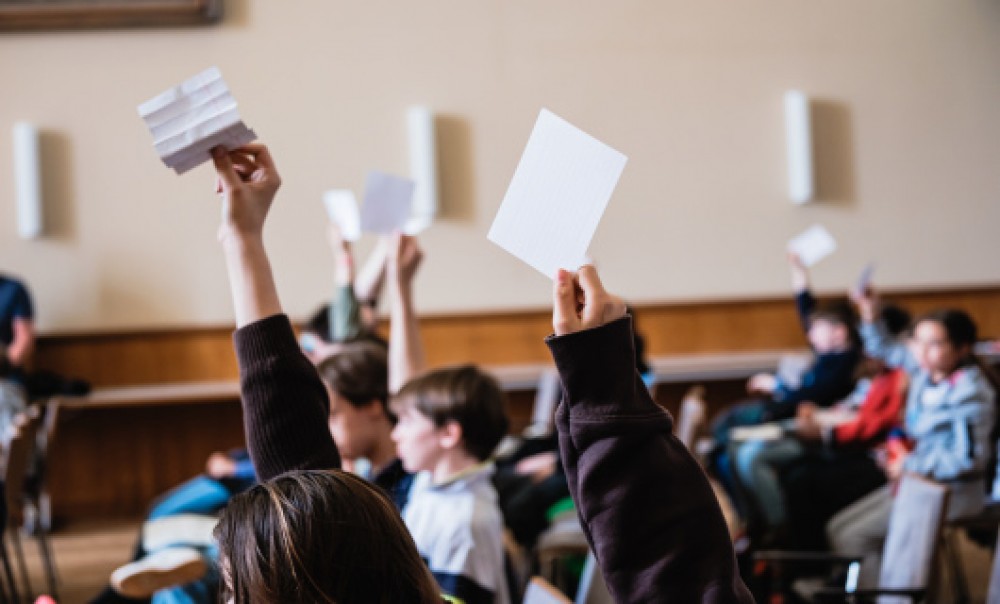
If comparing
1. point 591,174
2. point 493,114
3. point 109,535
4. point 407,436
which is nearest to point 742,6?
point 493,114

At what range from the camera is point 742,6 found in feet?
28.6

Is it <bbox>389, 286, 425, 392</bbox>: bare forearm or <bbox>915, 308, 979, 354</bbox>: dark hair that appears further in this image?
<bbox>915, 308, 979, 354</bbox>: dark hair

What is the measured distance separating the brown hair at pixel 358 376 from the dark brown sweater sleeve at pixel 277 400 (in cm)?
133

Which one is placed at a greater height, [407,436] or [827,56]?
[827,56]

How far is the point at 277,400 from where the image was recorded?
161cm

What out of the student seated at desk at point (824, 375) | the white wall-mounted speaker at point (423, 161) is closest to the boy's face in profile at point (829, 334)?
the student seated at desk at point (824, 375)

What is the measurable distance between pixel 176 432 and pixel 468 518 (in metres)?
6.13

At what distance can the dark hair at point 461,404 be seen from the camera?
284 cm

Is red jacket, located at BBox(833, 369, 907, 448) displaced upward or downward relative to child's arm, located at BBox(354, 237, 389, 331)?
downward

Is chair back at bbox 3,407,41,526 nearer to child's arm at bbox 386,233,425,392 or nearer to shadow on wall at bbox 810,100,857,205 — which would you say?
child's arm at bbox 386,233,425,392

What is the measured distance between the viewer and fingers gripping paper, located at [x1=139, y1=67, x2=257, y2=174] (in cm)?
152

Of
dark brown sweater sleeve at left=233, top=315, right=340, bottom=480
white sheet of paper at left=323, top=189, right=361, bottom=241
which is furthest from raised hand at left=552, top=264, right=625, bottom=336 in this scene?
white sheet of paper at left=323, top=189, right=361, bottom=241

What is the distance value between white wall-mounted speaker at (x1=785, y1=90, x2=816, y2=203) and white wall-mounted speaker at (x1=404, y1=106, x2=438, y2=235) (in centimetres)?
259

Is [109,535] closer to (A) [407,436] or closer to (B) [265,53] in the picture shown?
(B) [265,53]
